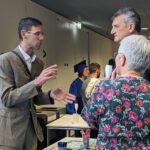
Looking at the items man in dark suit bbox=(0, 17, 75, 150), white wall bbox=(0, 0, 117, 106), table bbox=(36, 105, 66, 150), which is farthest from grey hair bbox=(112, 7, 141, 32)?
table bbox=(36, 105, 66, 150)

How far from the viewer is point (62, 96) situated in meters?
2.32

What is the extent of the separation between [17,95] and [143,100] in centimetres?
89

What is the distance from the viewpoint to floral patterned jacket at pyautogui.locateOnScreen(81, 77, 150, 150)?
4.96 ft

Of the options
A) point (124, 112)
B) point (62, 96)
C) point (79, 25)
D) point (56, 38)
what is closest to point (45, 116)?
point (56, 38)

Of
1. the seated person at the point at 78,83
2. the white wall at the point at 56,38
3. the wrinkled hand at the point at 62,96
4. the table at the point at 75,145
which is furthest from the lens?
the seated person at the point at 78,83

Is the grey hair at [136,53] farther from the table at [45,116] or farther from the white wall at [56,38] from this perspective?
the table at [45,116]

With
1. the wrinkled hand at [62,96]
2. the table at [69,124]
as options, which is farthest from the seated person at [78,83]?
the wrinkled hand at [62,96]

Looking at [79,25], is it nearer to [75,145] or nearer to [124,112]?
[75,145]

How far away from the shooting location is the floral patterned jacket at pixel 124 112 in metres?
1.51

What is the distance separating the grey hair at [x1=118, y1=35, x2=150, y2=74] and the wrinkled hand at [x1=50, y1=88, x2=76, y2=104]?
2.73ft

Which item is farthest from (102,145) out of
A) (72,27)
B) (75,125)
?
(72,27)

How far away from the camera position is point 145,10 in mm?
7598

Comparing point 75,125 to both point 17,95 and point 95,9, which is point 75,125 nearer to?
point 17,95

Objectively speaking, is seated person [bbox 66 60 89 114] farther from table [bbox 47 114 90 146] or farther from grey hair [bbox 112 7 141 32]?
grey hair [bbox 112 7 141 32]
